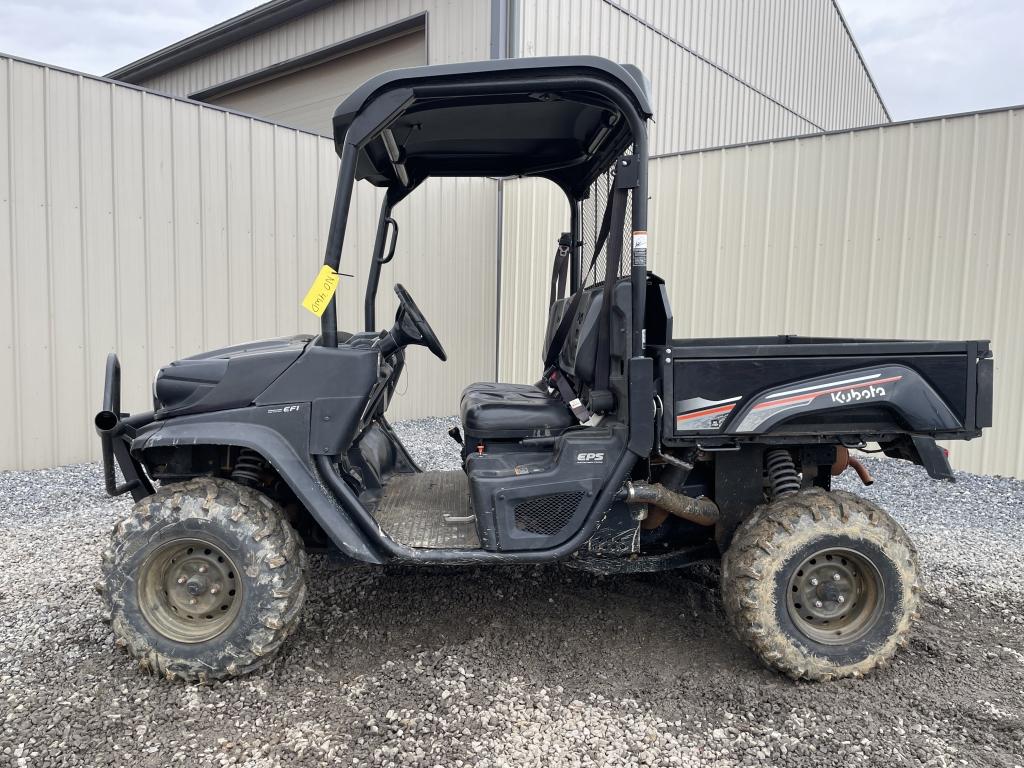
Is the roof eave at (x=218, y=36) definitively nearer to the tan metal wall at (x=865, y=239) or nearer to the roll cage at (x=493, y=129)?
the tan metal wall at (x=865, y=239)

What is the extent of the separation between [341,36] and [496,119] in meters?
8.81

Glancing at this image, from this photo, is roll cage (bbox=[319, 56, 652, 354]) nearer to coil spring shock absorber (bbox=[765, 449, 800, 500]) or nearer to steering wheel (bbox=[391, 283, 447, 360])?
steering wheel (bbox=[391, 283, 447, 360])

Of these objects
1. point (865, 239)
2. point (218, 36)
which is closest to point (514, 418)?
point (865, 239)

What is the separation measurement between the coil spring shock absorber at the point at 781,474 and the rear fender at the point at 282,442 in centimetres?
177

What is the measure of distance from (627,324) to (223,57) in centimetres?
1329

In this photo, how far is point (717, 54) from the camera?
12.0m

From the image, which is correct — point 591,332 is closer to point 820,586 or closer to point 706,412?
point 706,412

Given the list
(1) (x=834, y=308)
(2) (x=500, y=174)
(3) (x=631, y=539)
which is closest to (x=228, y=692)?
(3) (x=631, y=539)

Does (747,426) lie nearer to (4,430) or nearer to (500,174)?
(500,174)

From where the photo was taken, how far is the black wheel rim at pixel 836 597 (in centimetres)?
277

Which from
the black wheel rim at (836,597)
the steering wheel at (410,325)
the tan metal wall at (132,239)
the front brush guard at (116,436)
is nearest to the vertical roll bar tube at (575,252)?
the steering wheel at (410,325)

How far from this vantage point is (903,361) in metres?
2.75

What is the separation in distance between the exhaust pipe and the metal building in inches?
190

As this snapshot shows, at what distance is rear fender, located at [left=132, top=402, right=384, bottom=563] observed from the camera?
2660 millimetres
